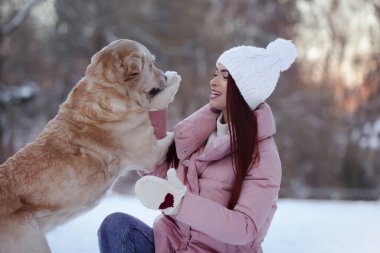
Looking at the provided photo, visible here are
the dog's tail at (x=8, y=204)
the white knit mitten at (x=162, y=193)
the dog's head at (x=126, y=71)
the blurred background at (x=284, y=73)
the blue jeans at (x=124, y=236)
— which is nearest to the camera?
the white knit mitten at (x=162, y=193)

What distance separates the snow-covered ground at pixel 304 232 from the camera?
17.0 feet

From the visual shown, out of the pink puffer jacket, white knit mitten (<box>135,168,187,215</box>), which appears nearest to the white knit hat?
the pink puffer jacket

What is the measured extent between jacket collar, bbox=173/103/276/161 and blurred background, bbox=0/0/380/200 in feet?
59.0

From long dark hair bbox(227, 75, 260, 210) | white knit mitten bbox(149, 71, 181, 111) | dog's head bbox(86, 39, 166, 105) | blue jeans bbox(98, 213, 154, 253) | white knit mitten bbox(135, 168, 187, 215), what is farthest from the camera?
white knit mitten bbox(149, 71, 181, 111)

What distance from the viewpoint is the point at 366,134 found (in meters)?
26.3

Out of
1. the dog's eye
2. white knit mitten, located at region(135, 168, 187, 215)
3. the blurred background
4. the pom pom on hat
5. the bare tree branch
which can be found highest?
the pom pom on hat

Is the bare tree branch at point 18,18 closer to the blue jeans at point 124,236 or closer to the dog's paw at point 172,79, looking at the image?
the dog's paw at point 172,79

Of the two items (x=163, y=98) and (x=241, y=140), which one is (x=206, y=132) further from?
(x=163, y=98)

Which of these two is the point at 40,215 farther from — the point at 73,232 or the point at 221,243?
the point at 73,232

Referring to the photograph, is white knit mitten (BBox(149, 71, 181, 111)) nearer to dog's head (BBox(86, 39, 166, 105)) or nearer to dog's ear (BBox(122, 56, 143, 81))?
dog's head (BBox(86, 39, 166, 105))

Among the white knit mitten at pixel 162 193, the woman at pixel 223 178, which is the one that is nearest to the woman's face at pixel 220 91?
the woman at pixel 223 178

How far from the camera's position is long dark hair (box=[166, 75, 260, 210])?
9.02ft

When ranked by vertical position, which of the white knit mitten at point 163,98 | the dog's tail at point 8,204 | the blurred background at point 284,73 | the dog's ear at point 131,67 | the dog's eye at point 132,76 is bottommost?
the blurred background at point 284,73

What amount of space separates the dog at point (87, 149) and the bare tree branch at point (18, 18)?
45.3ft
